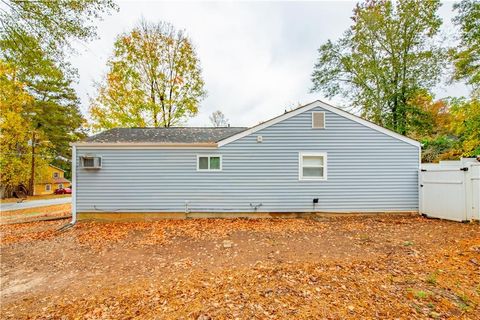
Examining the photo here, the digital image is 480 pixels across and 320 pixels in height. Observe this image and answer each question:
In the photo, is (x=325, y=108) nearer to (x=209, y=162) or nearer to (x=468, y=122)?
(x=209, y=162)

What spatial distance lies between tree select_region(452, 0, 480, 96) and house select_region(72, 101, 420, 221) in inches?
278

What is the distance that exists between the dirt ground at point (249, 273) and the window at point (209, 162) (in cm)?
241

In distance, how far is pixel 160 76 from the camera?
55.5 ft

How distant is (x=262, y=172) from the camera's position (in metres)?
8.55

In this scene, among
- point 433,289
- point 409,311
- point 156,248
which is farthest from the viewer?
point 156,248

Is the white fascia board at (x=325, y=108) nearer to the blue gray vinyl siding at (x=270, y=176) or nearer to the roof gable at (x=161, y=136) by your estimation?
the blue gray vinyl siding at (x=270, y=176)

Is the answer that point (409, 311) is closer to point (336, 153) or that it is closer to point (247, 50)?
point (336, 153)

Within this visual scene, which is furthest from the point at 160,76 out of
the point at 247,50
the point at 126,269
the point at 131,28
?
the point at 126,269

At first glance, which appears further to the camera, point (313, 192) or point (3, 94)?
point (3, 94)

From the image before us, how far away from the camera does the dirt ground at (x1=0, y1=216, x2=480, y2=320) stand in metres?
2.97

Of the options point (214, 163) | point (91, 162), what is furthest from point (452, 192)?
point (91, 162)

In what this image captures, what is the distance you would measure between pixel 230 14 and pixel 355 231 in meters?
11.6

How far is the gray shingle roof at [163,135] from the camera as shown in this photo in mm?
8852

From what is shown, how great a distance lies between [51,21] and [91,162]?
15.5ft
